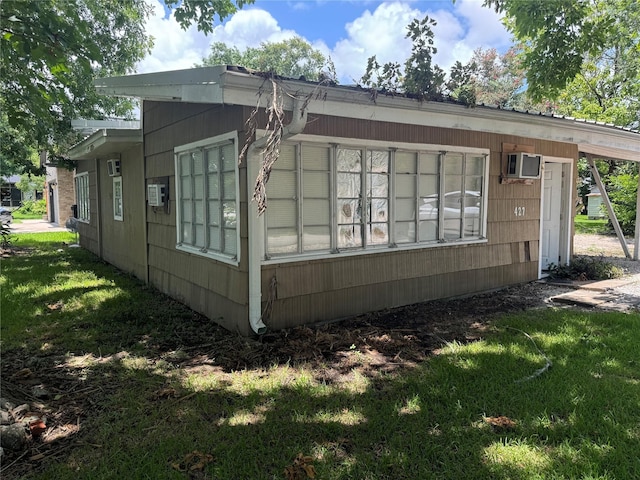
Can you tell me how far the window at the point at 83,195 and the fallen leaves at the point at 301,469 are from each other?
10729 millimetres

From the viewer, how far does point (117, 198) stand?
8.73 metres

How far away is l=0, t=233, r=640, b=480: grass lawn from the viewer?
Result: 2.42 m

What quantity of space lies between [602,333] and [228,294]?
3917 millimetres

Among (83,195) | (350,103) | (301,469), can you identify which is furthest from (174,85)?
(83,195)

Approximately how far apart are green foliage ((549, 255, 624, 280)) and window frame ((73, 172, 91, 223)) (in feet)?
35.3

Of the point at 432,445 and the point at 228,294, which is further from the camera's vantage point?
the point at 228,294

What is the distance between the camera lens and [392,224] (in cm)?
539

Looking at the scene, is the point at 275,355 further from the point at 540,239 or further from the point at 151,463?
the point at 540,239

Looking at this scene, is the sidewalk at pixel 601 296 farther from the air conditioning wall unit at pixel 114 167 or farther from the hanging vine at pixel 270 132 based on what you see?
the air conditioning wall unit at pixel 114 167

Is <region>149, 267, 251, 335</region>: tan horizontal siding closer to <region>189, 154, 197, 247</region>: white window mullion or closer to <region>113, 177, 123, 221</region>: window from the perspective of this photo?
<region>189, 154, 197, 247</region>: white window mullion

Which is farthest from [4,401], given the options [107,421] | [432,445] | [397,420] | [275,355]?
[432,445]

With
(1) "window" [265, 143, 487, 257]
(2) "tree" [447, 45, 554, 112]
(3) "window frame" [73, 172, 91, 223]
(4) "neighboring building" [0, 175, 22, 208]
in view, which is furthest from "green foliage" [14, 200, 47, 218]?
(1) "window" [265, 143, 487, 257]

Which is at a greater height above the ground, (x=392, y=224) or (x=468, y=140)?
(x=468, y=140)

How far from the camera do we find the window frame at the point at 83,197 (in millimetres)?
11258
